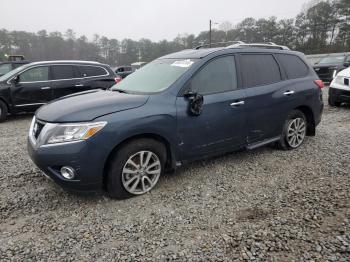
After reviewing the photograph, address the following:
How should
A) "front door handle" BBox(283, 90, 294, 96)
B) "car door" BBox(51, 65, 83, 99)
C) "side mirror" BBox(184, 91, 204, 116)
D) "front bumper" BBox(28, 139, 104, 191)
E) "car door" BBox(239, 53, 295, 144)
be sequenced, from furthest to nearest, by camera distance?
"car door" BBox(51, 65, 83, 99) < "front door handle" BBox(283, 90, 294, 96) < "car door" BBox(239, 53, 295, 144) < "side mirror" BBox(184, 91, 204, 116) < "front bumper" BBox(28, 139, 104, 191)

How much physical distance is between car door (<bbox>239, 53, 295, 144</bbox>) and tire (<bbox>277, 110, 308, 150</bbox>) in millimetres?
193

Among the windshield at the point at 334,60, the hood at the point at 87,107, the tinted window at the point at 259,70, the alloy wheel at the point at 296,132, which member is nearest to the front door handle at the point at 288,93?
the tinted window at the point at 259,70

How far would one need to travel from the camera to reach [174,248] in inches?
104

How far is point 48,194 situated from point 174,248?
1831mm

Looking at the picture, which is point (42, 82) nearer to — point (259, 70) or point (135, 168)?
point (135, 168)

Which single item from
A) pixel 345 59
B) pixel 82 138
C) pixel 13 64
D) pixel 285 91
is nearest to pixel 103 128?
pixel 82 138

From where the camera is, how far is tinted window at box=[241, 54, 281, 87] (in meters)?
4.35

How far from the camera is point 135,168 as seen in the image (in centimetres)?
345

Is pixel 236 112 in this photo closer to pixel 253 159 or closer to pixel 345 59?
pixel 253 159

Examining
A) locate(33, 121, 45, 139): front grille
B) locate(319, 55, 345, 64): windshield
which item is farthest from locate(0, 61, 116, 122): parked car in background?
locate(319, 55, 345, 64): windshield

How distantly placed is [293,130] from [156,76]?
8.46 ft

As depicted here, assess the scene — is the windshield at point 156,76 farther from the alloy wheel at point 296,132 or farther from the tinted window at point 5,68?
the tinted window at point 5,68

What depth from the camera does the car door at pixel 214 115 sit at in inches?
146

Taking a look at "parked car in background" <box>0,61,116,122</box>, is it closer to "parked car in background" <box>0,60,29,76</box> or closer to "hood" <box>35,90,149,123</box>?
"parked car in background" <box>0,60,29,76</box>
